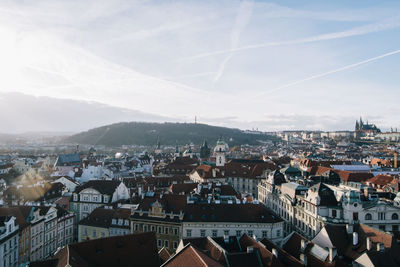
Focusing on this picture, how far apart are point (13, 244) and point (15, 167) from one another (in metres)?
95.6

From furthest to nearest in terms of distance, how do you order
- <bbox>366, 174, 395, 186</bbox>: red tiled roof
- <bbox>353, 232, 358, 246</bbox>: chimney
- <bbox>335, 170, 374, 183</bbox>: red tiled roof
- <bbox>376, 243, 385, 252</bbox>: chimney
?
<bbox>335, 170, 374, 183</bbox>: red tiled roof, <bbox>366, 174, 395, 186</bbox>: red tiled roof, <bbox>353, 232, 358, 246</bbox>: chimney, <bbox>376, 243, 385, 252</bbox>: chimney

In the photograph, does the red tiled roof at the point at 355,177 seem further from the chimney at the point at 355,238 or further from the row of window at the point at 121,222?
the row of window at the point at 121,222

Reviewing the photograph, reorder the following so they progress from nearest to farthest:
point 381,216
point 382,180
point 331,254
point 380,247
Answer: point 331,254 < point 380,247 < point 381,216 < point 382,180

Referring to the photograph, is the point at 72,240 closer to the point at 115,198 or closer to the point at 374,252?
the point at 115,198

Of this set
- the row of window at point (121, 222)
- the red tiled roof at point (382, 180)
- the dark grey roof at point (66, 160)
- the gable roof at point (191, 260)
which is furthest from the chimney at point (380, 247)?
the dark grey roof at point (66, 160)

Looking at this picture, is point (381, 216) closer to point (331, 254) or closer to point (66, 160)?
point (331, 254)

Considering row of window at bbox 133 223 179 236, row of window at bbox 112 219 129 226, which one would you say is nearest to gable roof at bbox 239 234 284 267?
row of window at bbox 133 223 179 236

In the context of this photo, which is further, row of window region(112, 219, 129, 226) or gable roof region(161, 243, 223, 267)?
row of window region(112, 219, 129, 226)

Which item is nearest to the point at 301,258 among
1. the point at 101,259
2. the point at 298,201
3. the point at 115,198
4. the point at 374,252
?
the point at 374,252

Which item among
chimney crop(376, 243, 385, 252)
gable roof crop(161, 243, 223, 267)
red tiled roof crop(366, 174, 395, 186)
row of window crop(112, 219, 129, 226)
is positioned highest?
red tiled roof crop(366, 174, 395, 186)

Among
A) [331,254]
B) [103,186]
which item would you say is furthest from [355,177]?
[103,186]

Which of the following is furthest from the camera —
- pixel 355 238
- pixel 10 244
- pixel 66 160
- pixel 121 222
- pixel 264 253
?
pixel 66 160

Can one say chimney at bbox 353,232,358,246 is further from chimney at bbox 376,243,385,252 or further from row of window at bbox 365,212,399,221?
row of window at bbox 365,212,399,221

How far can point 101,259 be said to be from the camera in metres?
32.8
